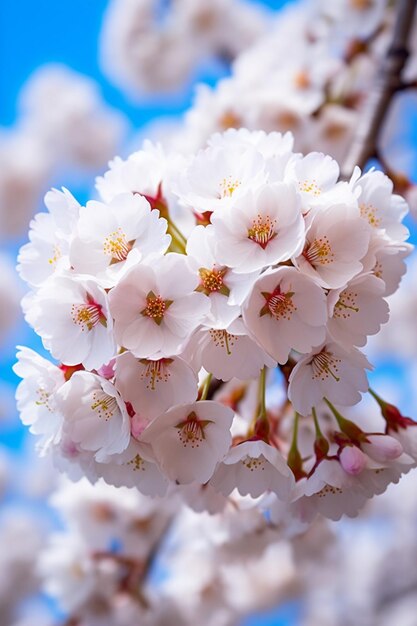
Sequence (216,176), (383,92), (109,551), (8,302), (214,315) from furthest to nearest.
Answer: (8,302) → (109,551) → (383,92) → (216,176) → (214,315)

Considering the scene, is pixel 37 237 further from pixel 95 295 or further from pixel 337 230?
pixel 337 230

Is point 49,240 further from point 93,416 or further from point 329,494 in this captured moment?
point 329,494

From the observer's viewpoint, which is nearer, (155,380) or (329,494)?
(155,380)

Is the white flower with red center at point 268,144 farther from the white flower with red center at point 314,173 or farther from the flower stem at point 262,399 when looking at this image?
the flower stem at point 262,399

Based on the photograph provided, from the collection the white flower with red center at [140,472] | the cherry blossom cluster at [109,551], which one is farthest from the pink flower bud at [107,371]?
the cherry blossom cluster at [109,551]

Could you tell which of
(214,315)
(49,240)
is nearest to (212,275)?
(214,315)

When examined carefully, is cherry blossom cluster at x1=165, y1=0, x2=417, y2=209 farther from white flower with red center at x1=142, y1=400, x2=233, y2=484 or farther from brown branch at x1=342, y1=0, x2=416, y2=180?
white flower with red center at x1=142, y1=400, x2=233, y2=484
